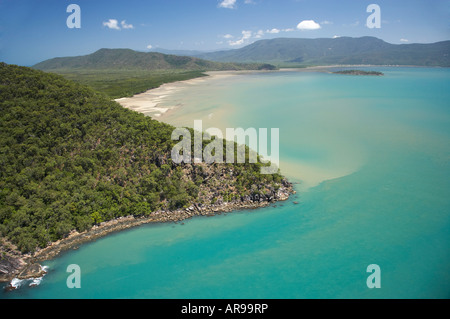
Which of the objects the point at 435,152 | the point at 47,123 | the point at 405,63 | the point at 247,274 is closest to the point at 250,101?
the point at 435,152

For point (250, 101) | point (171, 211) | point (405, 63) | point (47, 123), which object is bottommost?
point (171, 211)

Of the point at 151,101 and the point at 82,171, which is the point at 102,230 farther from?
the point at 151,101

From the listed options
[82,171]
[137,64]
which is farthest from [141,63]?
[82,171]

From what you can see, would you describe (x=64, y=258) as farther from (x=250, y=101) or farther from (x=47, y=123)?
(x=250, y=101)

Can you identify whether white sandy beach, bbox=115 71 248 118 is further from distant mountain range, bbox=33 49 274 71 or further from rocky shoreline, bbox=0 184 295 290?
distant mountain range, bbox=33 49 274 71

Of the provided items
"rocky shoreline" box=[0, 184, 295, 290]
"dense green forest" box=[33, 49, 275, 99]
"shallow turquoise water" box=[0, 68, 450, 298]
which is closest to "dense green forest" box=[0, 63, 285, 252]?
"rocky shoreline" box=[0, 184, 295, 290]

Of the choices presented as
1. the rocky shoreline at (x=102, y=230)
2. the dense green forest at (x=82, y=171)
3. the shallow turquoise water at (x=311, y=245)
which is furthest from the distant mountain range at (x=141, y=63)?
the rocky shoreline at (x=102, y=230)

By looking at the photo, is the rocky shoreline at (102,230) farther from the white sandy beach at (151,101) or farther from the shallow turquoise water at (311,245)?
the white sandy beach at (151,101)
